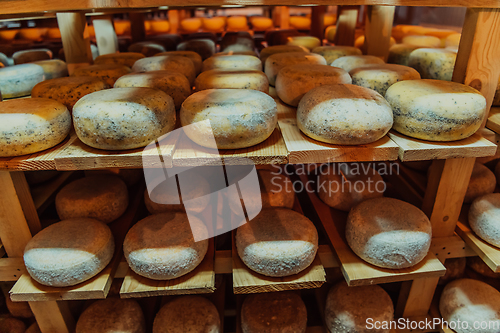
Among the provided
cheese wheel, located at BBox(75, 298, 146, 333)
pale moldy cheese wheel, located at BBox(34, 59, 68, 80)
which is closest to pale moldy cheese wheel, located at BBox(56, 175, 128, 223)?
cheese wheel, located at BBox(75, 298, 146, 333)

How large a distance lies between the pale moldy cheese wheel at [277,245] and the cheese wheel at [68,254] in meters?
0.60

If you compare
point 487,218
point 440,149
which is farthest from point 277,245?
point 487,218

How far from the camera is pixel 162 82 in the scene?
146cm

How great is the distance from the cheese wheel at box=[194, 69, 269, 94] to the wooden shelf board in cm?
66

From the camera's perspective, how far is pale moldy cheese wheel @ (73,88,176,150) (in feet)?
3.66

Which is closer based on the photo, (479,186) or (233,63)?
(479,186)

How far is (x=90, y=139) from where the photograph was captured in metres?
1.15

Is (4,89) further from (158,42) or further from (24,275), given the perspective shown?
(158,42)

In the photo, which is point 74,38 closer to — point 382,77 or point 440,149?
point 382,77

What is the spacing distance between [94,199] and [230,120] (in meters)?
0.91

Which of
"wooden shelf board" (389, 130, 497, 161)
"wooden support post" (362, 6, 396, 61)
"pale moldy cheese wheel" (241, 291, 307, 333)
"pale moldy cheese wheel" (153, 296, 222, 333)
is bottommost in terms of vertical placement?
"pale moldy cheese wheel" (241, 291, 307, 333)

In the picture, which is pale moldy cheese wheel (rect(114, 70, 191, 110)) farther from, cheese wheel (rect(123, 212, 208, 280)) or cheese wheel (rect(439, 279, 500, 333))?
cheese wheel (rect(439, 279, 500, 333))

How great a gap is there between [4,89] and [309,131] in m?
1.64

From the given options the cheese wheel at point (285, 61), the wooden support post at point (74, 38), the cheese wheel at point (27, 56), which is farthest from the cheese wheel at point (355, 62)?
the cheese wheel at point (27, 56)
